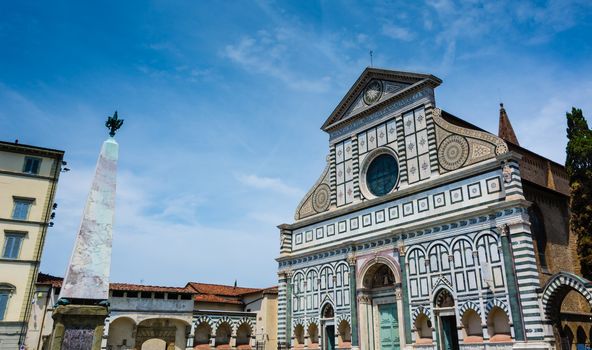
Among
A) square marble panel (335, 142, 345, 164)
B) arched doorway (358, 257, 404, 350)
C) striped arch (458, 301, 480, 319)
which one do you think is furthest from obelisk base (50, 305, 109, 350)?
square marble panel (335, 142, 345, 164)

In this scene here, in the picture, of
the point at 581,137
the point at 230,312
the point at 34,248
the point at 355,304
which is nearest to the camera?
the point at 581,137

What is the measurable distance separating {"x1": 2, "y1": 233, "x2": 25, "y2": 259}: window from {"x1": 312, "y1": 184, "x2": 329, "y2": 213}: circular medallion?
54.9 feet

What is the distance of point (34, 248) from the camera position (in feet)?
84.4

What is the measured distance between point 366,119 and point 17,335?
71.9ft

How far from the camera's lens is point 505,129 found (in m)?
36.8

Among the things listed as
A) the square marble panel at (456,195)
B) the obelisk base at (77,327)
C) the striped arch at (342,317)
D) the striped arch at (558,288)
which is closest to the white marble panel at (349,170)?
the square marble panel at (456,195)

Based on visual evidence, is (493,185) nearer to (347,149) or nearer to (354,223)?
(354,223)

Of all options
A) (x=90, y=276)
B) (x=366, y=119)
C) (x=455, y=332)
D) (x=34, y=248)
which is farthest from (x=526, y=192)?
(x=34, y=248)

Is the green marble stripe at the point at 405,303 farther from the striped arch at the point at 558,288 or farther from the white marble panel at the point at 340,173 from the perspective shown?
the white marble panel at the point at 340,173

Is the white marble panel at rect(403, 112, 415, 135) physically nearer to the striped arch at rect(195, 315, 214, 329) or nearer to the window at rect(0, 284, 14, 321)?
the striped arch at rect(195, 315, 214, 329)

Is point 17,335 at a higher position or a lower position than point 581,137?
lower

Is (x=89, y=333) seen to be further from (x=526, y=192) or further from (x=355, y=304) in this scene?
(x=526, y=192)

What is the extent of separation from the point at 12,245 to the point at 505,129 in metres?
35.2

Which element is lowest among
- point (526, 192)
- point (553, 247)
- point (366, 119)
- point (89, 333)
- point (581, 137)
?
point (89, 333)
